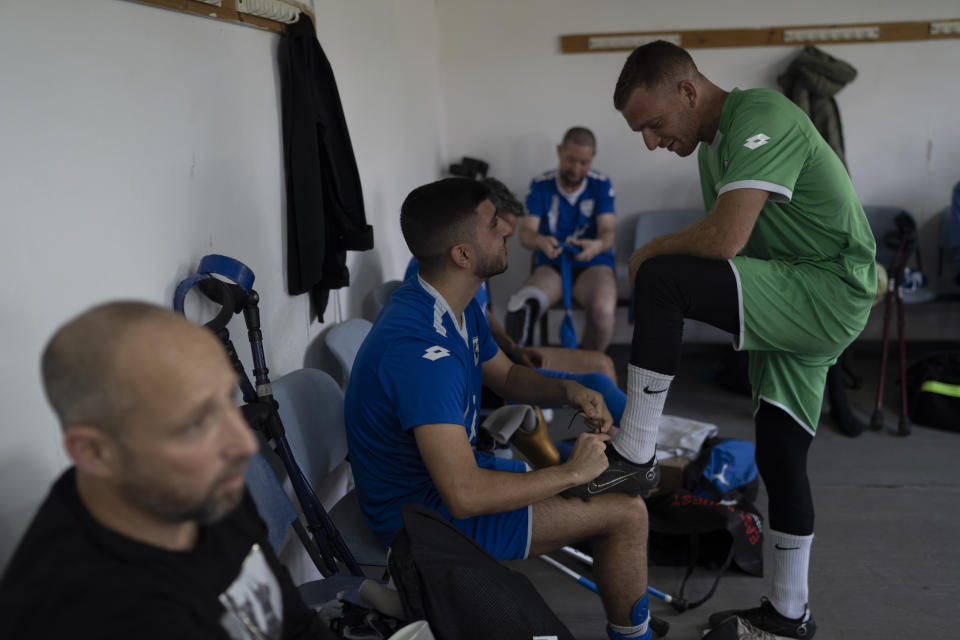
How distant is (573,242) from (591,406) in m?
2.22

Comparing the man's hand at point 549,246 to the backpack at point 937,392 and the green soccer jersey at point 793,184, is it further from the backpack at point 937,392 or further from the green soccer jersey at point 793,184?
the green soccer jersey at point 793,184

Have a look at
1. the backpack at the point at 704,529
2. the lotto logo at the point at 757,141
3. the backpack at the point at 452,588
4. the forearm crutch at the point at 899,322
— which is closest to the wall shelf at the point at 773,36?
the forearm crutch at the point at 899,322

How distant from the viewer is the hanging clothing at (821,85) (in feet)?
14.4

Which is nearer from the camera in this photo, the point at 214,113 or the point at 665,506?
the point at 214,113

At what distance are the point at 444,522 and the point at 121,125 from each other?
914 millimetres

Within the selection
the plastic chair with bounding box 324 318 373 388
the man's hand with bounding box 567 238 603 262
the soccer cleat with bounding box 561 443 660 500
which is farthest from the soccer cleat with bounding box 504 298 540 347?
the soccer cleat with bounding box 561 443 660 500

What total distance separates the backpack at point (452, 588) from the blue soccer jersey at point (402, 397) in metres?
0.27

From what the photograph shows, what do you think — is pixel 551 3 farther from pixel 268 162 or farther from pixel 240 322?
pixel 240 322

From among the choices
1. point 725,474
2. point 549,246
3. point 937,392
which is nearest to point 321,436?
point 725,474

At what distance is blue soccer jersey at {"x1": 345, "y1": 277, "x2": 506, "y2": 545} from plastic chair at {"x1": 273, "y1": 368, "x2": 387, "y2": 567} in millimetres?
58

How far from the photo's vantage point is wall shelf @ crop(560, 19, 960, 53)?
4.47 meters

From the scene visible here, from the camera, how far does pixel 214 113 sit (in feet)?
5.96

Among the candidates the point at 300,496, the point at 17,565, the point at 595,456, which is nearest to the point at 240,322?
the point at 300,496

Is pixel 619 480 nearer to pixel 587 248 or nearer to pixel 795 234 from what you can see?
pixel 795 234
